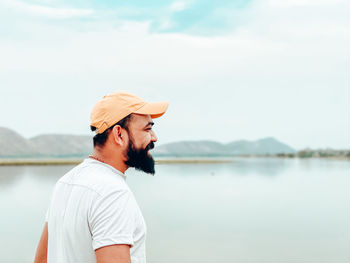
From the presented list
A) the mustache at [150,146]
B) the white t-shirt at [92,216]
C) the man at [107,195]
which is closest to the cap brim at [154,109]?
the man at [107,195]

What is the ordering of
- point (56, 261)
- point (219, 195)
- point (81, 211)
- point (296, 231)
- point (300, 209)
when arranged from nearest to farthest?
point (81, 211) < point (56, 261) < point (296, 231) < point (300, 209) < point (219, 195)

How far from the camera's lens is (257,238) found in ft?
42.8

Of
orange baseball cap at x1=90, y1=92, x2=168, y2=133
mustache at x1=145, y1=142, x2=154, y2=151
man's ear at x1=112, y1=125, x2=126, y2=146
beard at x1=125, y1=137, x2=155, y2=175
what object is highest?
orange baseball cap at x1=90, y1=92, x2=168, y2=133

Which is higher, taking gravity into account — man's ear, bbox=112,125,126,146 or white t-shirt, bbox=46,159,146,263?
man's ear, bbox=112,125,126,146

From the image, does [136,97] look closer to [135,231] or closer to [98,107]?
[98,107]

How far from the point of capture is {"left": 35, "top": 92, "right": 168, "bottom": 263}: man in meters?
1.26

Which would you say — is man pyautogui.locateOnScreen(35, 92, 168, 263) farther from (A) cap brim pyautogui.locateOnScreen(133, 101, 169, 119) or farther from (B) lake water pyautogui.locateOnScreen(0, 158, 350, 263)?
(B) lake water pyautogui.locateOnScreen(0, 158, 350, 263)

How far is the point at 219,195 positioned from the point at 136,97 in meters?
24.9

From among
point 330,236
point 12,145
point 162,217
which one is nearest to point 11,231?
point 162,217

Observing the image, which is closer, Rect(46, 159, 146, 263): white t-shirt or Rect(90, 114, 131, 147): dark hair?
Rect(46, 159, 146, 263): white t-shirt

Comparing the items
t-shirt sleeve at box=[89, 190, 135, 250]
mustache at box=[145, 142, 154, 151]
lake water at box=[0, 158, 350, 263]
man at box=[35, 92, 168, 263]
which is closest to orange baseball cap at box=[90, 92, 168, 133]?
man at box=[35, 92, 168, 263]

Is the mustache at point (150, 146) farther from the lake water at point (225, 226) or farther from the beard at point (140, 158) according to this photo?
the lake water at point (225, 226)

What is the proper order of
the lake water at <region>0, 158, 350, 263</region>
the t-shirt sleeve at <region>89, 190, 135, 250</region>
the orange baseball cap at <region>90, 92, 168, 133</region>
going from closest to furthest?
the t-shirt sleeve at <region>89, 190, 135, 250</region>, the orange baseball cap at <region>90, 92, 168, 133</region>, the lake water at <region>0, 158, 350, 263</region>

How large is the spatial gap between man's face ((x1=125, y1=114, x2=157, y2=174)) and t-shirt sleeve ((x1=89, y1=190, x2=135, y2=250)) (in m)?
0.20
